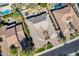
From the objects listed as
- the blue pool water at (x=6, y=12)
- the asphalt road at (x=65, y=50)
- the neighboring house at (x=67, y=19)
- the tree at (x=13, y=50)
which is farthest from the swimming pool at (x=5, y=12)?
the asphalt road at (x=65, y=50)

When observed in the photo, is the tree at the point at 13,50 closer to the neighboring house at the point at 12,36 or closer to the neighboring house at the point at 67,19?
the neighboring house at the point at 12,36

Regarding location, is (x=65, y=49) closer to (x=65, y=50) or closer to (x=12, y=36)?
(x=65, y=50)

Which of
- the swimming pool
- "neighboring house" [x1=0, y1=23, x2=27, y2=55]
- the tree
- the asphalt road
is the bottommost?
the asphalt road

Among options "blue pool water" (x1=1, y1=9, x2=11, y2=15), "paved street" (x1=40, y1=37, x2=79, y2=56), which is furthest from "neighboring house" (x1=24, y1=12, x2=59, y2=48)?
"blue pool water" (x1=1, y1=9, x2=11, y2=15)

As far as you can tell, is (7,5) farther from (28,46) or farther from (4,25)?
(28,46)

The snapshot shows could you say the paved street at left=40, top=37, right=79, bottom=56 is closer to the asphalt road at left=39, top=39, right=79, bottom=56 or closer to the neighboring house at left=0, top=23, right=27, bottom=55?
the asphalt road at left=39, top=39, right=79, bottom=56

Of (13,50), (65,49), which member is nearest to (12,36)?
(13,50)
